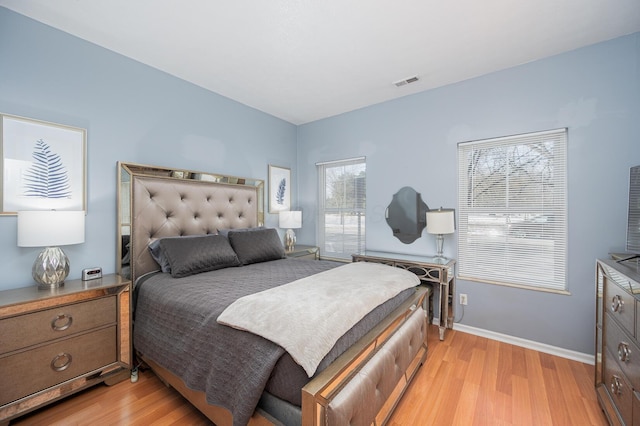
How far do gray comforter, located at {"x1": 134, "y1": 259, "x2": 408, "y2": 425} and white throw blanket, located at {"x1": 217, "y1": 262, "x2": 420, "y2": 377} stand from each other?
0.18 ft

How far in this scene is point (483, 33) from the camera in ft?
6.60

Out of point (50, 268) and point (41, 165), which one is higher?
point (41, 165)

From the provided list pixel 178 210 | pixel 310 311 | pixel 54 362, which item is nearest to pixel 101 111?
pixel 178 210

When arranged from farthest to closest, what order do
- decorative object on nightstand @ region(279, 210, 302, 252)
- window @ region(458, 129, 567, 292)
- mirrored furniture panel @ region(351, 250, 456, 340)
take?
decorative object on nightstand @ region(279, 210, 302, 252) → mirrored furniture panel @ region(351, 250, 456, 340) → window @ region(458, 129, 567, 292)

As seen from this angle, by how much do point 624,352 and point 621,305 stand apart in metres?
0.23

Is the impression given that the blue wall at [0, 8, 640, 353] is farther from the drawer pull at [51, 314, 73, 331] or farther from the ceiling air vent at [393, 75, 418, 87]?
the drawer pull at [51, 314, 73, 331]

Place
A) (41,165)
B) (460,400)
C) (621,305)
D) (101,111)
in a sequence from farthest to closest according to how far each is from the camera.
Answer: (101,111) < (41,165) < (460,400) < (621,305)

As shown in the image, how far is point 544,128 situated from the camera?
2.37m

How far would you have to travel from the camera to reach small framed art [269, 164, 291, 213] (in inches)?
145

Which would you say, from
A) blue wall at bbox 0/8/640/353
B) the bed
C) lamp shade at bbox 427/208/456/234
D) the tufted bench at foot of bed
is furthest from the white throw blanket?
blue wall at bbox 0/8/640/353

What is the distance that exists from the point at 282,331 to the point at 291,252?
2.22 metres

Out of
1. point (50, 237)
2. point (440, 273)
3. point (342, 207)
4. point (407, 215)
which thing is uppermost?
point (342, 207)

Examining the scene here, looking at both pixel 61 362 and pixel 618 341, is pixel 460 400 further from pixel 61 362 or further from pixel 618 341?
pixel 61 362

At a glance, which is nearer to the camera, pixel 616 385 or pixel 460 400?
pixel 616 385
